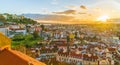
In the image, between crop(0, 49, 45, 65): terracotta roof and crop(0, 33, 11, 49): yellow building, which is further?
crop(0, 33, 11, 49): yellow building

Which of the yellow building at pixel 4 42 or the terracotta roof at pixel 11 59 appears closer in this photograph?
the terracotta roof at pixel 11 59

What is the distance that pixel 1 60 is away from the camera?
7.78 meters

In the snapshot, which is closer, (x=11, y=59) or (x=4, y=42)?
(x=11, y=59)

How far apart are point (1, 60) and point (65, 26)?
186ft

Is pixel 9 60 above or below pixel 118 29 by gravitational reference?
above

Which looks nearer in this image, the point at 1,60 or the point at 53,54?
the point at 1,60

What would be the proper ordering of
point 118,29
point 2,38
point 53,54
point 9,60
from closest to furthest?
point 9,60 → point 2,38 → point 53,54 → point 118,29

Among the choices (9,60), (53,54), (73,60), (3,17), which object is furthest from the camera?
(3,17)

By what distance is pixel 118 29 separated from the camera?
5669cm

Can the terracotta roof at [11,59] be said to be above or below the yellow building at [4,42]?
below

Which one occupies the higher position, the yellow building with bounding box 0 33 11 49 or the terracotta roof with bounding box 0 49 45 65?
the yellow building with bounding box 0 33 11 49

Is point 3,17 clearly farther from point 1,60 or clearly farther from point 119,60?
point 1,60

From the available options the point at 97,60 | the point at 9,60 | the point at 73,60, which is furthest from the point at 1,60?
the point at 73,60

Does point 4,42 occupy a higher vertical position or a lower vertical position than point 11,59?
higher
